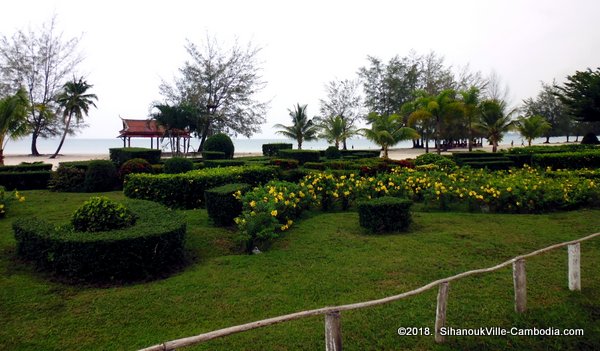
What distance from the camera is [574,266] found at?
4180 millimetres

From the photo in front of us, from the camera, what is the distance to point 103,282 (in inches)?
179

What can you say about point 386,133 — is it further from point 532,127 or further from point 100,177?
point 532,127

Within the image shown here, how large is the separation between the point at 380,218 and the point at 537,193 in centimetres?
381

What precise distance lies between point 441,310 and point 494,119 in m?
29.0

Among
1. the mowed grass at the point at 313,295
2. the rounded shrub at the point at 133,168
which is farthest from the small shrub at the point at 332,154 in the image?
the mowed grass at the point at 313,295

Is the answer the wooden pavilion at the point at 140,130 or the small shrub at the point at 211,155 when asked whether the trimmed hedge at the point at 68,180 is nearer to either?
the small shrub at the point at 211,155

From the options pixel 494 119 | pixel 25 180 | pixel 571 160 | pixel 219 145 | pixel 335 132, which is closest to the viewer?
pixel 25 180

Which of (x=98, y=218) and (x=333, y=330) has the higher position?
(x=98, y=218)

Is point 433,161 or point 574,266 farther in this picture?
point 433,161

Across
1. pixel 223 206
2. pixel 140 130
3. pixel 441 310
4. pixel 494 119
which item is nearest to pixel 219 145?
pixel 223 206

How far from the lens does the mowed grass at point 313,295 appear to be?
3.35 meters

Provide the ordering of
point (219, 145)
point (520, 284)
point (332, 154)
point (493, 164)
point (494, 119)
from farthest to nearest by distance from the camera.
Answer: point (494, 119), point (219, 145), point (332, 154), point (493, 164), point (520, 284)

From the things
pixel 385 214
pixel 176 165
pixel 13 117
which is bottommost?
pixel 385 214

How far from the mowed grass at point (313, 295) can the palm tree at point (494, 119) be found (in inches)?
949
